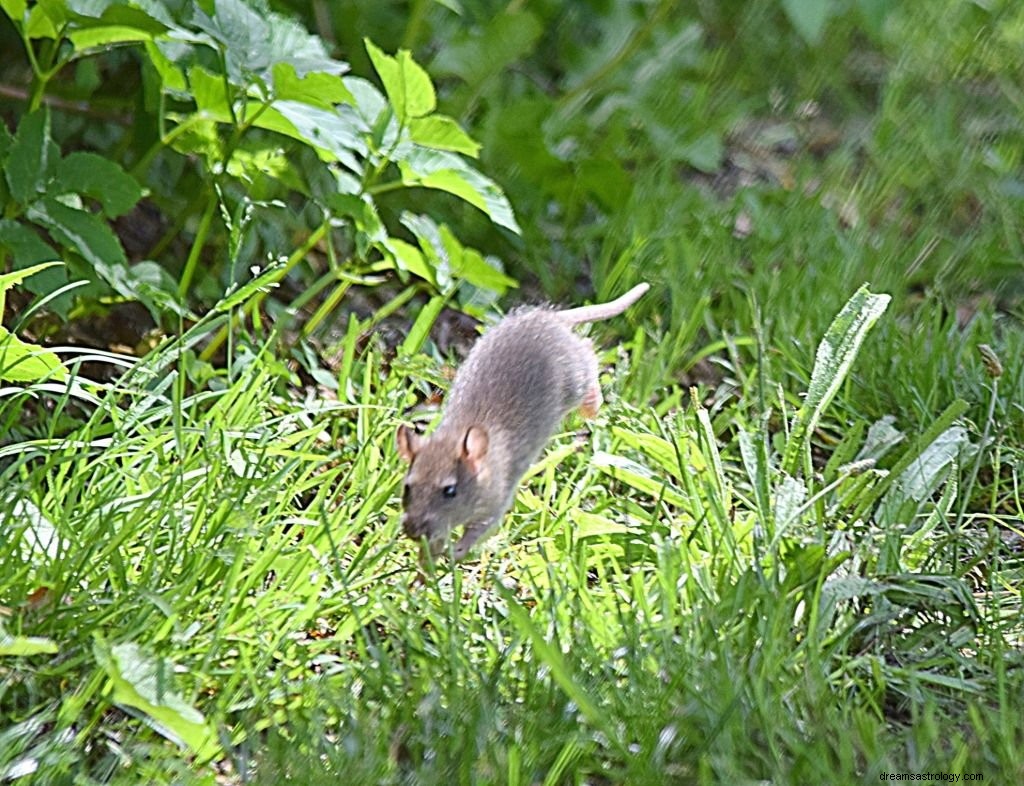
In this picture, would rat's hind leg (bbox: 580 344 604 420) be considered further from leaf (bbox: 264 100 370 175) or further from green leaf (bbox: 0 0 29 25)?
green leaf (bbox: 0 0 29 25)

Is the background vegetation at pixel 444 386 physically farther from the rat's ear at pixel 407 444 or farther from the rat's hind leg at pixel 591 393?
the rat's ear at pixel 407 444

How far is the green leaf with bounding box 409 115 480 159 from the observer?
12.7 feet

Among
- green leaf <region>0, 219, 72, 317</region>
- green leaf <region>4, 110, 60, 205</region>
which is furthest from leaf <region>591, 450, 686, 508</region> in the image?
green leaf <region>4, 110, 60, 205</region>

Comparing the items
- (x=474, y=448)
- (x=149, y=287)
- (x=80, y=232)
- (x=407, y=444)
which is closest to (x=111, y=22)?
(x=80, y=232)

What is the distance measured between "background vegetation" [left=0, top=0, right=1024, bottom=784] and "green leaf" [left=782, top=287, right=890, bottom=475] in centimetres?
1

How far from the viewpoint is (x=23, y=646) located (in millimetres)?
2770

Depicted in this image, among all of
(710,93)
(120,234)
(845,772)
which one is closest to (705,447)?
(845,772)

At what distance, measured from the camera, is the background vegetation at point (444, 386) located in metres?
2.84

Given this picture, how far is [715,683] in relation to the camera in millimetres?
2834

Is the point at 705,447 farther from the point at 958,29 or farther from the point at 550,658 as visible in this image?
the point at 958,29

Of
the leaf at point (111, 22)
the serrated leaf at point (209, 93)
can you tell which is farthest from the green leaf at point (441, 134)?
the leaf at point (111, 22)

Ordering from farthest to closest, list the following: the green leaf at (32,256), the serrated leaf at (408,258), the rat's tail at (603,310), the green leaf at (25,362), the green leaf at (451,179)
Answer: the rat's tail at (603,310) → the serrated leaf at (408,258) → the green leaf at (451,179) → the green leaf at (32,256) → the green leaf at (25,362)

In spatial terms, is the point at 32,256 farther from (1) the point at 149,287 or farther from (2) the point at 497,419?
(2) the point at 497,419

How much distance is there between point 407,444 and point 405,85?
3.06ft
